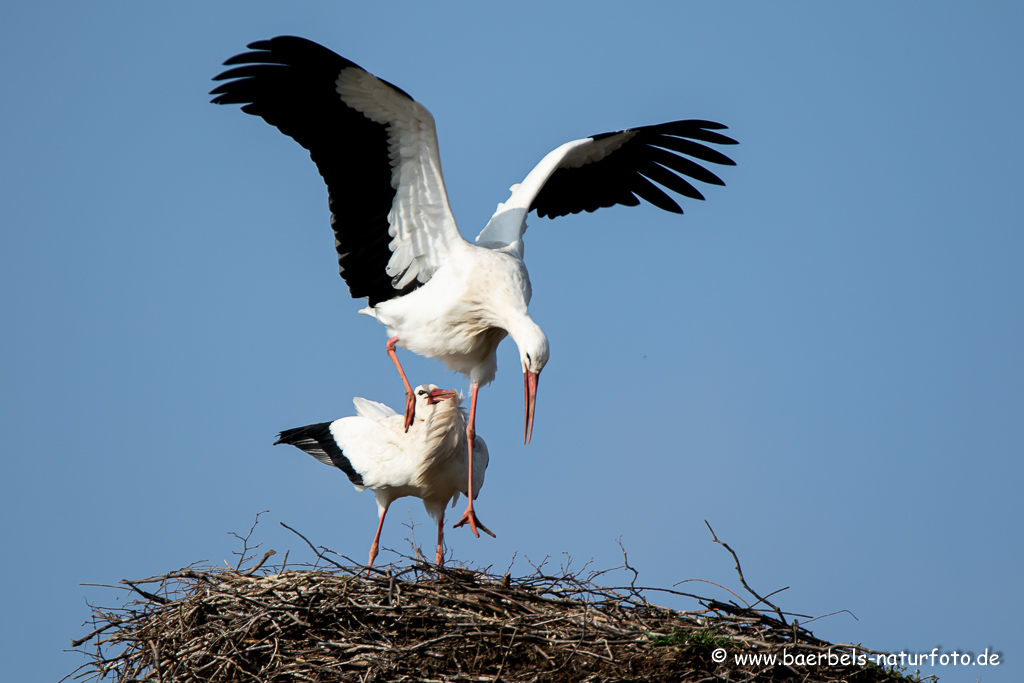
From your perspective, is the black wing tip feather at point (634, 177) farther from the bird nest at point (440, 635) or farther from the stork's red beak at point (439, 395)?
the bird nest at point (440, 635)

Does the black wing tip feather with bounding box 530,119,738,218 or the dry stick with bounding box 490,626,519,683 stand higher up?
the black wing tip feather with bounding box 530,119,738,218

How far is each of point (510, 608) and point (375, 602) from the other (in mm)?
691

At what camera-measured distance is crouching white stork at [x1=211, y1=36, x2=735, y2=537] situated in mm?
6375

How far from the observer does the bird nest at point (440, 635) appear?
5.13m

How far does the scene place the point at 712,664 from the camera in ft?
16.8

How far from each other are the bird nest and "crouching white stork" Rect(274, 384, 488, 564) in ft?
6.22

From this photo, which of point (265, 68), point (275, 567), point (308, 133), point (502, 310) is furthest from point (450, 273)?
point (275, 567)

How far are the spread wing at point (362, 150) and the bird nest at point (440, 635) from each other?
2.23 metres

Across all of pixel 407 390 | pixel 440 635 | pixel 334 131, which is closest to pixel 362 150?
pixel 334 131

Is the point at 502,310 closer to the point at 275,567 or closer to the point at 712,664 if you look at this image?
the point at 275,567

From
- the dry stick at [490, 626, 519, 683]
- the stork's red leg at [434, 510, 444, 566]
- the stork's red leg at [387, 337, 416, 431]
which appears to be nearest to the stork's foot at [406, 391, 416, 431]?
the stork's red leg at [387, 337, 416, 431]

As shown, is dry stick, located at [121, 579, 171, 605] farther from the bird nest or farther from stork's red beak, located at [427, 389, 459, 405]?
stork's red beak, located at [427, 389, 459, 405]

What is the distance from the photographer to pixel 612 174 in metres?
8.59

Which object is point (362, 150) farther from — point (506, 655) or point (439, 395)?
point (506, 655)
